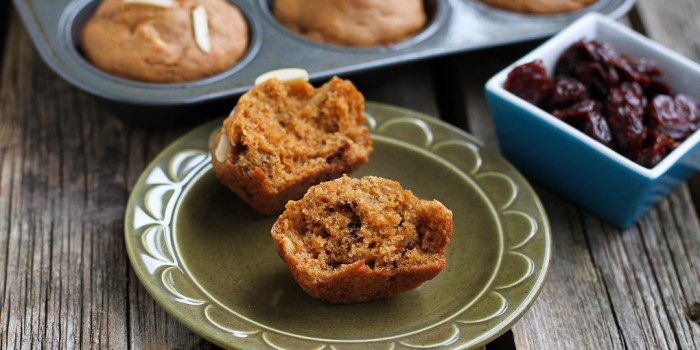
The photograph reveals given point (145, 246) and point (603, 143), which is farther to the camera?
point (603, 143)

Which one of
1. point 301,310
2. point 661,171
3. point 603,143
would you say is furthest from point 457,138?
point 301,310

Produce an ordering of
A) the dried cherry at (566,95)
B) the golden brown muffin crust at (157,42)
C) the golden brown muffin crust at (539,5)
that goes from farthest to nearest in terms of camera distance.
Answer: the golden brown muffin crust at (539,5), the golden brown muffin crust at (157,42), the dried cherry at (566,95)

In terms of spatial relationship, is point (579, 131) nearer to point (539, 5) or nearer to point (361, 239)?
point (361, 239)

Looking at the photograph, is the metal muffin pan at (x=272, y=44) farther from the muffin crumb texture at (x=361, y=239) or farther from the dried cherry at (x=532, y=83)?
Answer: the muffin crumb texture at (x=361, y=239)

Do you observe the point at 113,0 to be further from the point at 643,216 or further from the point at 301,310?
the point at 643,216

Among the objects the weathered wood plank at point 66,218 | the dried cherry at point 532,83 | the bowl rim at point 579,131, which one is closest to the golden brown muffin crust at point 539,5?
the bowl rim at point 579,131

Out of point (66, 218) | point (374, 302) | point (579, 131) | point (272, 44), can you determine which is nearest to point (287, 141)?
point (374, 302)
